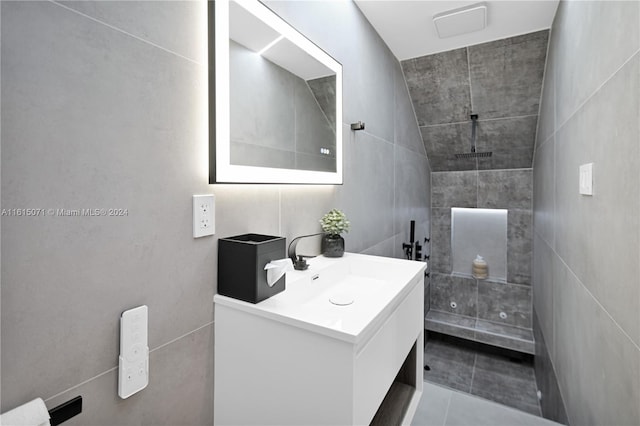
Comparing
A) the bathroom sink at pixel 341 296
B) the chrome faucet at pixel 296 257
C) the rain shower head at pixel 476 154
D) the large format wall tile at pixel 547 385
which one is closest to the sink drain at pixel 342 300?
the bathroom sink at pixel 341 296

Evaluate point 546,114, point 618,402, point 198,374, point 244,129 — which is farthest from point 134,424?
point 546,114

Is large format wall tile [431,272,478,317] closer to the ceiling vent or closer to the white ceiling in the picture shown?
A: the white ceiling

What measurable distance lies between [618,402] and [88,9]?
1.76 m

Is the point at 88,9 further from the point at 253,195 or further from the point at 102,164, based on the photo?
the point at 253,195

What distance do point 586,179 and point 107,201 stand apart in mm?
1620

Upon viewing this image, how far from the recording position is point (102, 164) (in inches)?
31.1

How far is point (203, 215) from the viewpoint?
3.37 ft

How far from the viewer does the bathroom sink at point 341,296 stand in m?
0.90

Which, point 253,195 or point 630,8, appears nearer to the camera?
point 630,8

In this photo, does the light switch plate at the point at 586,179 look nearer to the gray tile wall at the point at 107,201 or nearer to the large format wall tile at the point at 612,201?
the large format wall tile at the point at 612,201

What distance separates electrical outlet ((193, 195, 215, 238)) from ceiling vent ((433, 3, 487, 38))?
2058 mm

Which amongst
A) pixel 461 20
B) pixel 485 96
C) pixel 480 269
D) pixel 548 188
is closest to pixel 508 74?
pixel 485 96

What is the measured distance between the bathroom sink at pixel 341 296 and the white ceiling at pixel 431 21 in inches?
64.6

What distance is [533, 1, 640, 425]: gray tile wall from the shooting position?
2.91 ft
